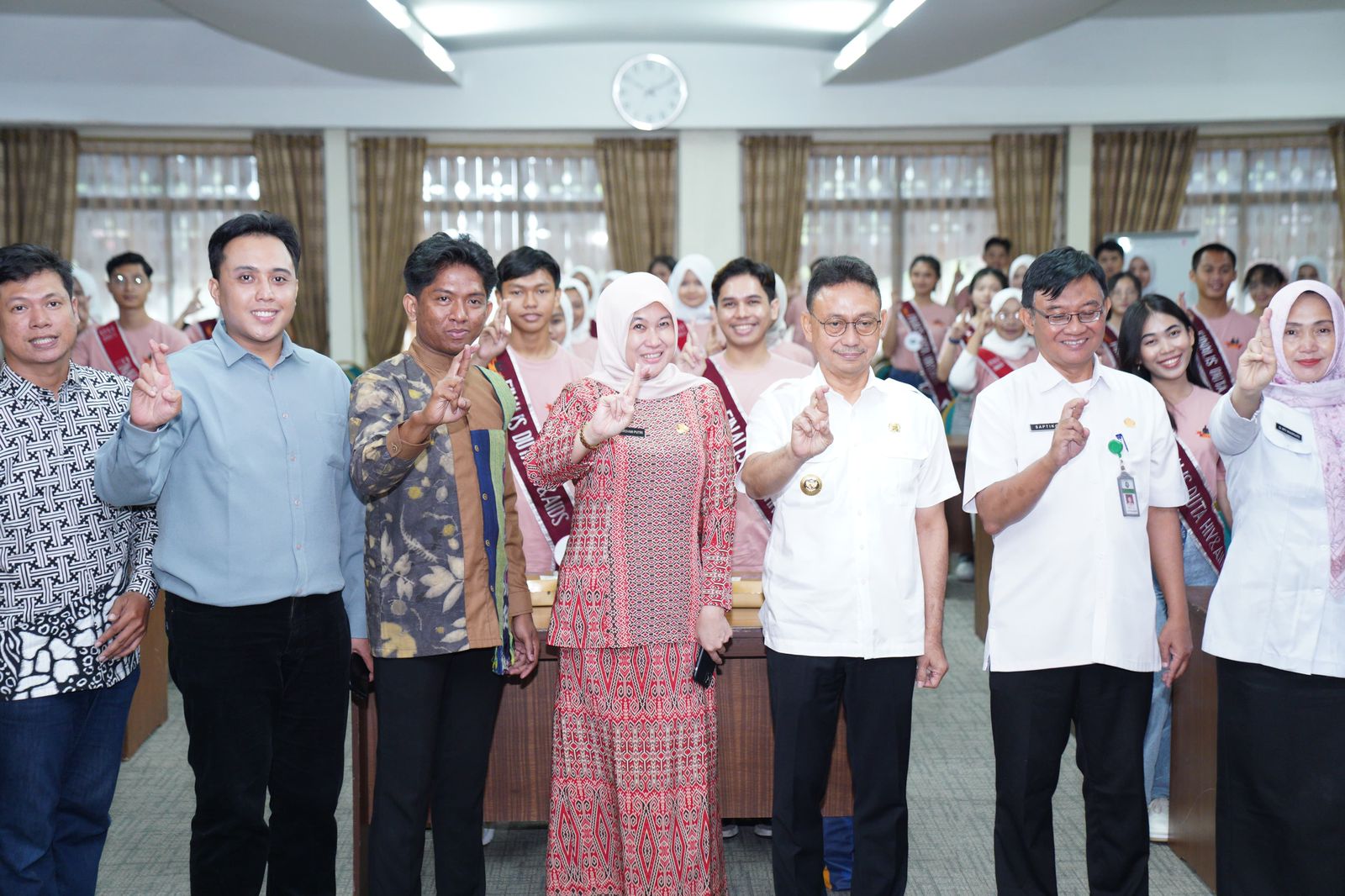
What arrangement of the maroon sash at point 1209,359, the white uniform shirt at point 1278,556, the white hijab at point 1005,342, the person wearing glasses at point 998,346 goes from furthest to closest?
the white hijab at point 1005,342
the person wearing glasses at point 998,346
the maroon sash at point 1209,359
the white uniform shirt at point 1278,556

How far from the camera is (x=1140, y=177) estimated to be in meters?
9.66

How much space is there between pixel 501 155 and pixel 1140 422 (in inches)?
336

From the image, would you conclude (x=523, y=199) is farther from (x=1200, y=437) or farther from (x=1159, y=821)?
(x=1159, y=821)

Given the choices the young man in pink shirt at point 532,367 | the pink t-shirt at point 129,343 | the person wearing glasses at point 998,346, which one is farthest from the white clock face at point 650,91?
the young man in pink shirt at point 532,367

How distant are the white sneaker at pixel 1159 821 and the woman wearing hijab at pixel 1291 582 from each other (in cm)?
79

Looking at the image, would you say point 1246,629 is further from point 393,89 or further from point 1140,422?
point 393,89

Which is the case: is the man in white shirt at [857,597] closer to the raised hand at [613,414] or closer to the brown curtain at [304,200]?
the raised hand at [613,414]

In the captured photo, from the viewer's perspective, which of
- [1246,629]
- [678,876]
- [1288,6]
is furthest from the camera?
[1288,6]

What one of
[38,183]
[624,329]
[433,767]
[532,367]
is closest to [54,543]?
[433,767]

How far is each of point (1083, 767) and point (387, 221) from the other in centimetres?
872

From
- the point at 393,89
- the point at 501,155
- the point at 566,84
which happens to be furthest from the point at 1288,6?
the point at 393,89

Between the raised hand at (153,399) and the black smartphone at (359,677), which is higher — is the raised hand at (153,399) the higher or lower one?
the higher one

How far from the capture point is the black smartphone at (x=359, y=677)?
7.69 feet

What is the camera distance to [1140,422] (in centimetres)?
227
